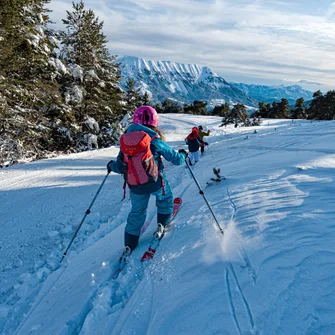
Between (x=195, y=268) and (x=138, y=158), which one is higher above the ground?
(x=138, y=158)

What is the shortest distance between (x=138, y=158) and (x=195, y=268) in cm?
159

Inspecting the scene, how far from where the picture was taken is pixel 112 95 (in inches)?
923

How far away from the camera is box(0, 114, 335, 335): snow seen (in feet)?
7.93

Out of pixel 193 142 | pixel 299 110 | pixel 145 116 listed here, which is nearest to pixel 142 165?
pixel 145 116

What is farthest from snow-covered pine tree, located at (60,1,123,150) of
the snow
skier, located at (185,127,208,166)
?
the snow

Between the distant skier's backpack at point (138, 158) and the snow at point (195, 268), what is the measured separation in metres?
1.17

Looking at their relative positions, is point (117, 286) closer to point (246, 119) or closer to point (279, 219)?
point (279, 219)

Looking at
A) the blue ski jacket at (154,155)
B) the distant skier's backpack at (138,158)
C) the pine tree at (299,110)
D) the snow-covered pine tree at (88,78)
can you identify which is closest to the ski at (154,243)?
the blue ski jacket at (154,155)

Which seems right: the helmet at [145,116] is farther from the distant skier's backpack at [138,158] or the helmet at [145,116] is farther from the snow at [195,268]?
the snow at [195,268]

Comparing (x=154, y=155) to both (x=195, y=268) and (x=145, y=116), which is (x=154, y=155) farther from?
(x=195, y=268)

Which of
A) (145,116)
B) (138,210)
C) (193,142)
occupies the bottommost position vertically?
(138,210)

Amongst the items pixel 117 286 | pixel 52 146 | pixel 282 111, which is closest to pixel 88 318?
pixel 117 286

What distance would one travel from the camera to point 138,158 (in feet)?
11.5

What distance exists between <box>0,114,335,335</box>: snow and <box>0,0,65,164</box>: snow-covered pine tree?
9522 mm
